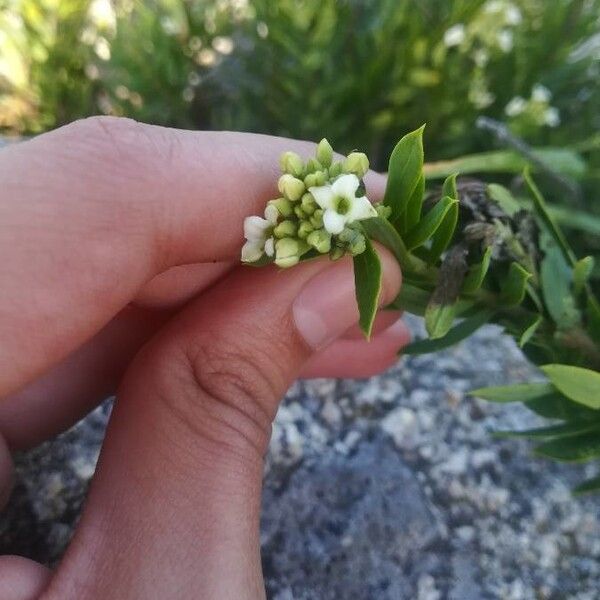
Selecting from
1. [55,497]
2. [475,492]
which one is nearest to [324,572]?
[475,492]

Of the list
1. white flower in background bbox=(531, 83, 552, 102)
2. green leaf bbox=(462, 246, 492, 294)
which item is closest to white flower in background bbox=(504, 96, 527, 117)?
white flower in background bbox=(531, 83, 552, 102)

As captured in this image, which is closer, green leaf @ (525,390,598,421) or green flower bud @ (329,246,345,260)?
green flower bud @ (329,246,345,260)

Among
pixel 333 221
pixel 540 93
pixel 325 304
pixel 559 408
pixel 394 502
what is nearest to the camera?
pixel 333 221

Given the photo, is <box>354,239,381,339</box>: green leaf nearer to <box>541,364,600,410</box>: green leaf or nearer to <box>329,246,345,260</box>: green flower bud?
<box>329,246,345,260</box>: green flower bud

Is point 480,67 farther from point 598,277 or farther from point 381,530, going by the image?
point 381,530

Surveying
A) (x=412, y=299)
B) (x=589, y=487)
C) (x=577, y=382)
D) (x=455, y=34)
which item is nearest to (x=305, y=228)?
(x=412, y=299)

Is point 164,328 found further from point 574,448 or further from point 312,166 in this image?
point 574,448

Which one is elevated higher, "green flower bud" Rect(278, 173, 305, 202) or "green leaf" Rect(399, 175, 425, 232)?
"green flower bud" Rect(278, 173, 305, 202)
